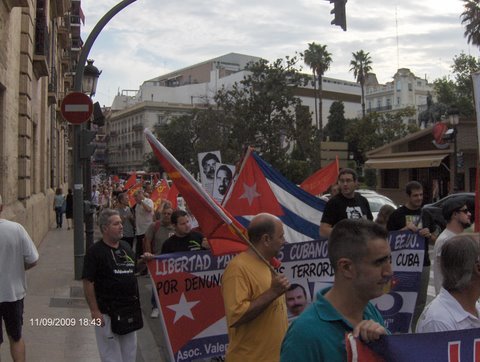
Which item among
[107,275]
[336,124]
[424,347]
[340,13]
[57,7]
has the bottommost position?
[107,275]

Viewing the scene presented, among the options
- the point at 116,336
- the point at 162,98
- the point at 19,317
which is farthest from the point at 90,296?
the point at 162,98

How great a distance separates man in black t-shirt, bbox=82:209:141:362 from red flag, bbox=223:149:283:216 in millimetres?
1849

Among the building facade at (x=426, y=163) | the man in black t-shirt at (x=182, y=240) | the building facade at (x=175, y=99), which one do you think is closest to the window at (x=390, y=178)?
the building facade at (x=426, y=163)

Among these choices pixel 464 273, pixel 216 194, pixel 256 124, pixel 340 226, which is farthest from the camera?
pixel 256 124

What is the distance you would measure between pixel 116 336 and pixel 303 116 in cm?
3145

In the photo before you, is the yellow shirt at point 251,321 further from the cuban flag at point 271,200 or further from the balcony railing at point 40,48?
the balcony railing at point 40,48

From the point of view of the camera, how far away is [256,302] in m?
3.42

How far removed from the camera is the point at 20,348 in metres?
5.41

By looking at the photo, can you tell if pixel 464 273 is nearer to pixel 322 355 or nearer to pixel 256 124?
pixel 322 355

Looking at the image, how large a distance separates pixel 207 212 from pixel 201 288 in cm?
118

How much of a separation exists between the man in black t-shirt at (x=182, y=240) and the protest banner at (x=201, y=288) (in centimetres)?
135
